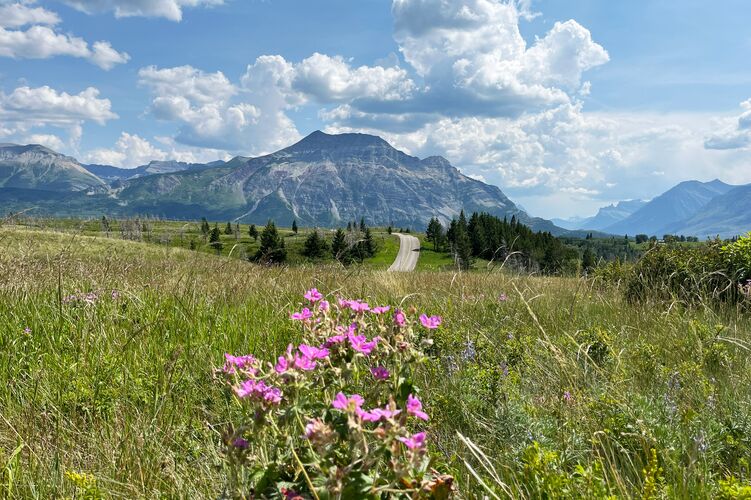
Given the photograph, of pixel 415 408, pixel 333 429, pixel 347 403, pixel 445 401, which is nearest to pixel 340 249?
pixel 445 401

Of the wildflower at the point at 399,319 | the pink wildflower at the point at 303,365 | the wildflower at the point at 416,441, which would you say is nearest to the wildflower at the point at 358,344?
the wildflower at the point at 399,319

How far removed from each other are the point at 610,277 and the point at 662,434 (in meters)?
10.9

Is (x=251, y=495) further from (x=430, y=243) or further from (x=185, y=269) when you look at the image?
(x=430, y=243)

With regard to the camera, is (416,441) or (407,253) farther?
(407,253)

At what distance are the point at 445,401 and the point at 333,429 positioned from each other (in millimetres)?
2001

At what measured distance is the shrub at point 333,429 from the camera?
4.16 feet

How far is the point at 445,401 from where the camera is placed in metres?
3.35

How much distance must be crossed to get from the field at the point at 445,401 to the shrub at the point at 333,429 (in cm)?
34

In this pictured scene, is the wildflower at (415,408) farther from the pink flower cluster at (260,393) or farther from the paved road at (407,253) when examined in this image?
the paved road at (407,253)

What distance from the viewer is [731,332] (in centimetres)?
549

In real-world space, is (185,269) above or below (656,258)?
below

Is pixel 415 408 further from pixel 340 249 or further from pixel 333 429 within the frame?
pixel 340 249

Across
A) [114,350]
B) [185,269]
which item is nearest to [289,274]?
[185,269]

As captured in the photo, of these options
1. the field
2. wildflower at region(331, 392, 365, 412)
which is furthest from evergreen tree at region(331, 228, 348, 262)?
wildflower at region(331, 392, 365, 412)
